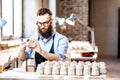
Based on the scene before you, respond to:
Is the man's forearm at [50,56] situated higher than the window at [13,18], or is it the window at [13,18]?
the window at [13,18]

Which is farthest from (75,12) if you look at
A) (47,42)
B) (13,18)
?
(47,42)

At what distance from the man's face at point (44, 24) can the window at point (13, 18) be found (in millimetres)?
2517

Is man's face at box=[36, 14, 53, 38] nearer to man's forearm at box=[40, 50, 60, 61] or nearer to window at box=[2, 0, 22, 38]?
man's forearm at box=[40, 50, 60, 61]

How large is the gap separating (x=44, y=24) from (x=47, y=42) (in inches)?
11.0

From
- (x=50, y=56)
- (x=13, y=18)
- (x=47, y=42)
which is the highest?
(x=13, y=18)

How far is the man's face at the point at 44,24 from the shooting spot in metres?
3.67

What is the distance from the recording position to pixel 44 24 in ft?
12.1

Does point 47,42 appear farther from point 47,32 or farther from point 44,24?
point 44,24

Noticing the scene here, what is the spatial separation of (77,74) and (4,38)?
3.42 meters

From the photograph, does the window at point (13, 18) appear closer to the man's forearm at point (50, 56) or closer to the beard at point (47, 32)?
the beard at point (47, 32)

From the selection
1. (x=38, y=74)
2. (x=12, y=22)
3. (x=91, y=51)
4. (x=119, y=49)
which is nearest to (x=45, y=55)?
(x=38, y=74)

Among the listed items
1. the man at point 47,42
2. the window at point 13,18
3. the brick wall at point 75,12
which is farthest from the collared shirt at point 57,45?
the brick wall at point 75,12

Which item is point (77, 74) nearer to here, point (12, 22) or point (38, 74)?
point (38, 74)

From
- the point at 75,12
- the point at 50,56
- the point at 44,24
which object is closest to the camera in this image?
the point at 50,56
